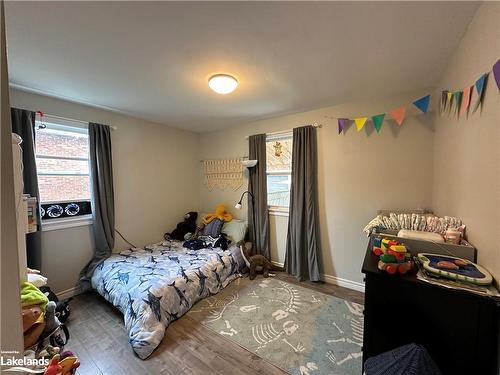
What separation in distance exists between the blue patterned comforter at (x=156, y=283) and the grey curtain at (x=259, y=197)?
0.55m

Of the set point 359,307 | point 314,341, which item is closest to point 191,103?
point 314,341

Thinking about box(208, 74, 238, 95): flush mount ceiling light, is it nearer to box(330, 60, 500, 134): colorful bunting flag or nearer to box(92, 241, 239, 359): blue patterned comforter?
box(330, 60, 500, 134): colorful bunting flag

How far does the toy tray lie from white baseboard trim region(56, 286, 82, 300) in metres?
3.54

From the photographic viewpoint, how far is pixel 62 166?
2482mm

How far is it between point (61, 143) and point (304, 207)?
3.23 metres

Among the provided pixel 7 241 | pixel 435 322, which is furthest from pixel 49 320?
pixel 435 322

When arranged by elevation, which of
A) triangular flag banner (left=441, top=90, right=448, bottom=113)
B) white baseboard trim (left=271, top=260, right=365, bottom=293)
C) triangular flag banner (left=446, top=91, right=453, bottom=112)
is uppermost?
triangular flag banner (left=441, top=90, right=448, bottom=113)

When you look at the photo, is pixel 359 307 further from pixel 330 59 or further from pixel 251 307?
pixel 330 59

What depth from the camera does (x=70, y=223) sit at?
2492 mm

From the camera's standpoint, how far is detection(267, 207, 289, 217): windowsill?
3.10m

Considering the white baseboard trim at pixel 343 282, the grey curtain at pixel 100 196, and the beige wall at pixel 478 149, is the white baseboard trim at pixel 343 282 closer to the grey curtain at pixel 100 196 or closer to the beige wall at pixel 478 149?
the beige wall at pixel 478 149

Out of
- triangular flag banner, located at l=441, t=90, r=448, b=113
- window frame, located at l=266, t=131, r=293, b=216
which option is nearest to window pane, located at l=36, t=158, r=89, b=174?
window frame, located at l=266, t=131, r=293, b=216

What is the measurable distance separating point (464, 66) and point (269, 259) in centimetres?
294

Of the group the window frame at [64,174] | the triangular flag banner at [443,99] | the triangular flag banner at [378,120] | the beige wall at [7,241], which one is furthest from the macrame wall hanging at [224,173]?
the beige wall at [7,241]
